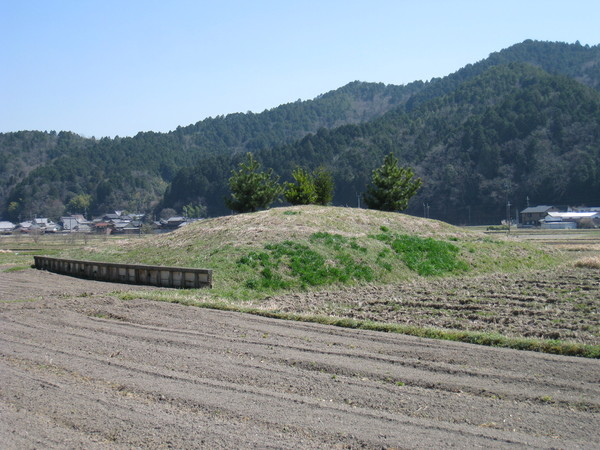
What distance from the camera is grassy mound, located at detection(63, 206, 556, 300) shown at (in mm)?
24516

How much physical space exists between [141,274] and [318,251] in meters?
7.60

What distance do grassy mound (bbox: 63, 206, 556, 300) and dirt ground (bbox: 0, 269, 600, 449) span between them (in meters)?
9.01

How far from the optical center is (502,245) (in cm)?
3441

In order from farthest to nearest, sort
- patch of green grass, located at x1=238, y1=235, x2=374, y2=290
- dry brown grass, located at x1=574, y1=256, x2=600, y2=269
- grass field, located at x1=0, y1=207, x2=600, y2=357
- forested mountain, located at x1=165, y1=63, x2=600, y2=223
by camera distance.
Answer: forested mountain, located at x1=165, y1=63, x2=600, y2=223 < dry brown grass, located at x1=574, y1=256, x2=600, y2=269 < patch of green grass, located at x1=238, y1=235, x2=374, y2=290 < grass field, located at x1=0, y1=207, x2=600, y2=357

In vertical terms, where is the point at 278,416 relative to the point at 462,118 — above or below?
below

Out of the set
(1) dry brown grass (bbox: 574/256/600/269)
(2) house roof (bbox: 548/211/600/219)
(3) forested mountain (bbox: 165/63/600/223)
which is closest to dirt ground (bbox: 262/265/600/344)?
(1) dry brown grass (bbox: 574/256/600/269)

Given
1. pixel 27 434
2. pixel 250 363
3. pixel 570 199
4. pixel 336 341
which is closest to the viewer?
pixel 27 434

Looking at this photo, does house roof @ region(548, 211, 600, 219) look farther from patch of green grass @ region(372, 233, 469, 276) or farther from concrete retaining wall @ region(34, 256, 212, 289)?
concrete retaining wall @ region(34, 256, 212, 289)

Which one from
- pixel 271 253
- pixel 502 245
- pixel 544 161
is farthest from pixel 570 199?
pixel 271 253

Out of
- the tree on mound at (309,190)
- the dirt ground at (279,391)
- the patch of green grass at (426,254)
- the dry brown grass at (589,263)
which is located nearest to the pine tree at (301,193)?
the tree on mound at (309,190)

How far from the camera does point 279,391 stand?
945 centimetres

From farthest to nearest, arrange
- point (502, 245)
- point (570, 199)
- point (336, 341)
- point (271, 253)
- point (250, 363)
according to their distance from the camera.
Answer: point (570, 199) → point (502, 245) → point (271, 253) → point (336, 341) → point (250, 363)

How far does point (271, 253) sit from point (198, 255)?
130 inches

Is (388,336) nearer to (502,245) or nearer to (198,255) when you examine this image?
(198,255)
